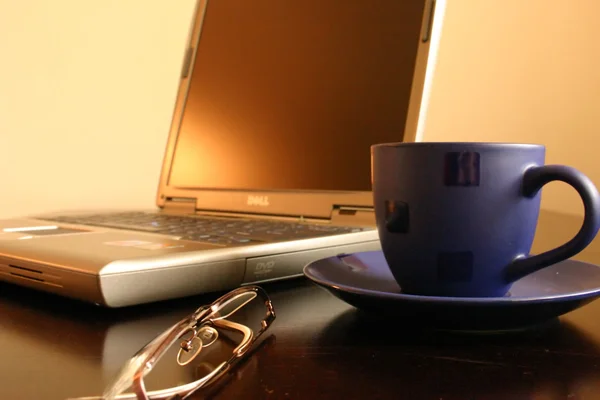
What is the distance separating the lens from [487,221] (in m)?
0.36

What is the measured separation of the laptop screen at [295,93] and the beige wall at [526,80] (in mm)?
235

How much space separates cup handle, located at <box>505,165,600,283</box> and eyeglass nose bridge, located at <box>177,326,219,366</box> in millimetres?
190

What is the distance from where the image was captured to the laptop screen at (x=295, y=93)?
2.22 feet

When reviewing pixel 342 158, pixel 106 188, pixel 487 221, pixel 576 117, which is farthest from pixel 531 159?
pixel 106 188

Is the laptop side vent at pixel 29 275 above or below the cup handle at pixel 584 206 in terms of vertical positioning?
below

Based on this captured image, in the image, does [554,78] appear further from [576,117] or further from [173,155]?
[173,155]

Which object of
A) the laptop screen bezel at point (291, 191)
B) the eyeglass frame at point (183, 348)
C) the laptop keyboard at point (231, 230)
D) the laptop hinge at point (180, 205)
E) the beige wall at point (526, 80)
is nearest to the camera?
the eyeglass frame at point (183, 348)

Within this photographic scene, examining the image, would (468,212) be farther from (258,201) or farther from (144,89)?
(144,89)

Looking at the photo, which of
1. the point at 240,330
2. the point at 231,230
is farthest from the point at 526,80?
the point at 240,330

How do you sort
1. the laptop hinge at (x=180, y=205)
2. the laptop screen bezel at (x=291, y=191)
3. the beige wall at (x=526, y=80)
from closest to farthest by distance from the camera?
the laptop screen bezel at (x=291, y=191)
the beige wall at (x=526, y=80)
the laptop hinge at (x=180, y=205)

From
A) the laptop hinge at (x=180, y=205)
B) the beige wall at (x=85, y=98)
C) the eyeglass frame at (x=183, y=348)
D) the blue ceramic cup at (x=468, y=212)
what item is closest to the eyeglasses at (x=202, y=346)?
the eyeglass frame at (x=183, y=348)

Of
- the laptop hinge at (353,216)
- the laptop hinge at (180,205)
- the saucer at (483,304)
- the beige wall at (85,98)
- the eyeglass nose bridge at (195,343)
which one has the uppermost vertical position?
the beige wall at (85,98)

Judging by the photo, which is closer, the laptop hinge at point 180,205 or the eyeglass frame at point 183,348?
the eyeglass frame at point 183,348

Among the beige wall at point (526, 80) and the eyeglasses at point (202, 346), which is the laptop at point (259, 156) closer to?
the eyeglasses at point (202, 346)
